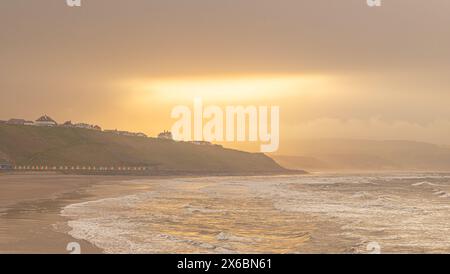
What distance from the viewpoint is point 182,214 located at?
32094 millimetres

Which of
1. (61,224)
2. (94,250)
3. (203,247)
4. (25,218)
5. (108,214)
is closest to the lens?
(94,250)

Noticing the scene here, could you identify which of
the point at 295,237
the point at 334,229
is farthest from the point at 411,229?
the point at 295,237

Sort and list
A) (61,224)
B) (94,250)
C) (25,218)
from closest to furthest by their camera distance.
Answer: (94,250) → (61,224) → (25,218)

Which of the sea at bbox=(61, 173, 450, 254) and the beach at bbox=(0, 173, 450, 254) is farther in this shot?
the sea at bbox=(61, 173, 450, 254)

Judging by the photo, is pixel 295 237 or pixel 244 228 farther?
pixel 244 228

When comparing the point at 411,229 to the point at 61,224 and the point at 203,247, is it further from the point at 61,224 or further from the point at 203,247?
the point at 61,224

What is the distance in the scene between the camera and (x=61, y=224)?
25344 mm

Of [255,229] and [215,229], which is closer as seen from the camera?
[215,229]

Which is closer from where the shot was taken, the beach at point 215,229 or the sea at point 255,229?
the beach at point 215,229
